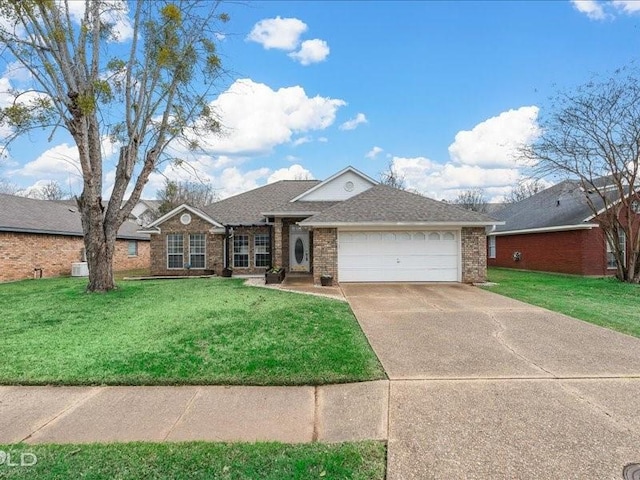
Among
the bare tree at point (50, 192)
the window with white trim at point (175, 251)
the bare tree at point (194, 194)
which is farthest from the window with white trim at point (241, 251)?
the bare tree at point (50, 192)

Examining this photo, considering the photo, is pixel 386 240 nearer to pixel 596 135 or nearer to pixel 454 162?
pixel 596 135

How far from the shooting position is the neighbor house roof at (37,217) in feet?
56.7

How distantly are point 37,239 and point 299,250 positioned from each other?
1291 centimetres

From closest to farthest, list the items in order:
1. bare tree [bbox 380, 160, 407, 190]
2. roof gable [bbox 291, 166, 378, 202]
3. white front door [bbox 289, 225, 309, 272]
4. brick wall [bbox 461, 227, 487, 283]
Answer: brick wall [bbox 461, 227, 487, 283] → roof gable [bbox 291, 166, 378, 202] → white front door [bbox 289, 225, 309, 272] → bare tree [bbox 380, 160, 407, 190]

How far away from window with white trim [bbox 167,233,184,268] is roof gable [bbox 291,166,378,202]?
5986mm

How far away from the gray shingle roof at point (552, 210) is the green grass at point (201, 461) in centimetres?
1775

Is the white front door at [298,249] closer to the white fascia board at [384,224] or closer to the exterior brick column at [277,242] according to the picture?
the exterior brick column at [277,242]

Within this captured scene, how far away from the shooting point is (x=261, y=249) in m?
18.3

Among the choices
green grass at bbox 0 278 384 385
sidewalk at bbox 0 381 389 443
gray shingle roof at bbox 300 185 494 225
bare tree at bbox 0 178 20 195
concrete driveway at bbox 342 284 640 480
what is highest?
bare tree at bbox 0 178 20 195

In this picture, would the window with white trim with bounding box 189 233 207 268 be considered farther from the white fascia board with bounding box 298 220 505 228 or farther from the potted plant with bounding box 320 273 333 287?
the potted plant with bounding box 320 273 333 287

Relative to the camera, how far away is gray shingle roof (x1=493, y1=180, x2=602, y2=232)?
18.0 m

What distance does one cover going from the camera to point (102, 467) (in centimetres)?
282

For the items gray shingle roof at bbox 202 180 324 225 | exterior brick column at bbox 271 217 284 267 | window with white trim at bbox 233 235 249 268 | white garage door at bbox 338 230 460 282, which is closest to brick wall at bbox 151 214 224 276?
window with white trim at bbox 233 235 249 268

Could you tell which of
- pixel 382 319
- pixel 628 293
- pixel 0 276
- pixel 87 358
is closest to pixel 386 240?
pixel 382 319
